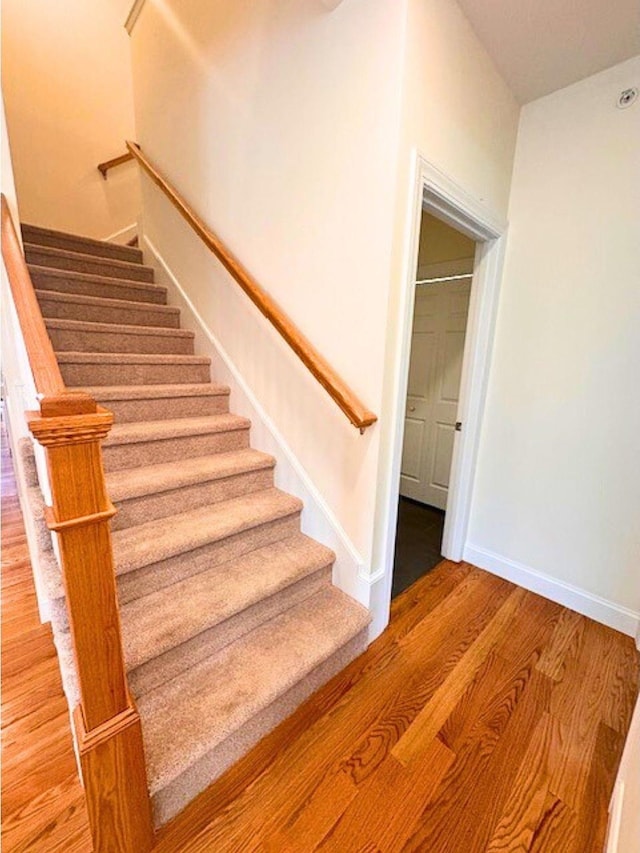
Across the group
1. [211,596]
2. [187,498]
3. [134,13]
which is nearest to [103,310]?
[187,498]

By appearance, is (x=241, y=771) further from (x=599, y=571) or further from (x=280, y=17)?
(x=280, y=17)

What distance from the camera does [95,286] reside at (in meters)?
2.51

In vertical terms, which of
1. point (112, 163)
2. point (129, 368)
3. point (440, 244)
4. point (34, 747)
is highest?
point (112, 163)

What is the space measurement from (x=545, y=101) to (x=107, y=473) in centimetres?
279

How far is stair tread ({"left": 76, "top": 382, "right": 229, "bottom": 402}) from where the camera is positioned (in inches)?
72.9

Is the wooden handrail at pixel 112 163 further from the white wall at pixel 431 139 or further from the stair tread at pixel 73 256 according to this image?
the white wall at pixel 431 139

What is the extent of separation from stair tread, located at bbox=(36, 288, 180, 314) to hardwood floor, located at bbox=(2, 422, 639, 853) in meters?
1.69

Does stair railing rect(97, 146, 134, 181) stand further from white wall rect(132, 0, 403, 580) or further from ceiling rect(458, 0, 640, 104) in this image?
ceiling rect(458, 0, 640, 104)

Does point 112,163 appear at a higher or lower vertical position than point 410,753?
higher

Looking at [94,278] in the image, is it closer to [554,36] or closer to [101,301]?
[101,301]

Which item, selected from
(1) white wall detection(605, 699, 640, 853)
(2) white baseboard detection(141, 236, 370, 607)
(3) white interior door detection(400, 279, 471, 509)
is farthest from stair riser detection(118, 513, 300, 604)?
(3) white interior door detection(400, 279, 471, 509)

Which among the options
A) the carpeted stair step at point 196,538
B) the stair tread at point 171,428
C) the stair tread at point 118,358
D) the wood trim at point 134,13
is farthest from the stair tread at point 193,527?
the wood trim at point 134,13

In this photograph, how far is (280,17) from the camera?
1.64m

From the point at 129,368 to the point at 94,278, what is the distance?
89cm
